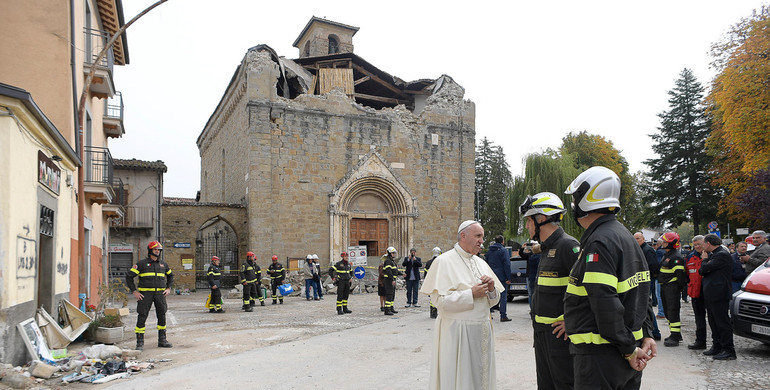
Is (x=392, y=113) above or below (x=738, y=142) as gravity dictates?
above

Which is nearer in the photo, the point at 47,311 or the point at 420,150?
the point at 47,311

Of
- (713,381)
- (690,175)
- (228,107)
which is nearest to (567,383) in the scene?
(713,381)

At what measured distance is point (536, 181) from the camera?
32000 mm

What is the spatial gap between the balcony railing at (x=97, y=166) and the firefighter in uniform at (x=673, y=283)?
44.9 ft

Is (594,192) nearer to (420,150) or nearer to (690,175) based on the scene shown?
(420,150)

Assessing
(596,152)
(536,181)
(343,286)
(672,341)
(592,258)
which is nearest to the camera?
(592,258)

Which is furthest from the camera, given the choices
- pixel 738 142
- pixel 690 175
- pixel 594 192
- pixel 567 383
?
pixel 690 175

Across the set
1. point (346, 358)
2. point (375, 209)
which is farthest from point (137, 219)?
point (346, 358)

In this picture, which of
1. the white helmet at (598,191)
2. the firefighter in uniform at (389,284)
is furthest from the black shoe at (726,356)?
the firefighter in uniform at (389,284)

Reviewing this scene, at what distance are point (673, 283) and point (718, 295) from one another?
102 centimetres

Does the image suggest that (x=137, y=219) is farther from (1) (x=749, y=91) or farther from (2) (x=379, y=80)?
(1) (x=749, y=91)

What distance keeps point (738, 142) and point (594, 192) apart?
2483 cm

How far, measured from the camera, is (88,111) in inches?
590

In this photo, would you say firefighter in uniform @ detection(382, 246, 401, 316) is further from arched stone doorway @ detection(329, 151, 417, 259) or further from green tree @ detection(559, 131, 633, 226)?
green tree @ detection(559, 131, 633, 226)
